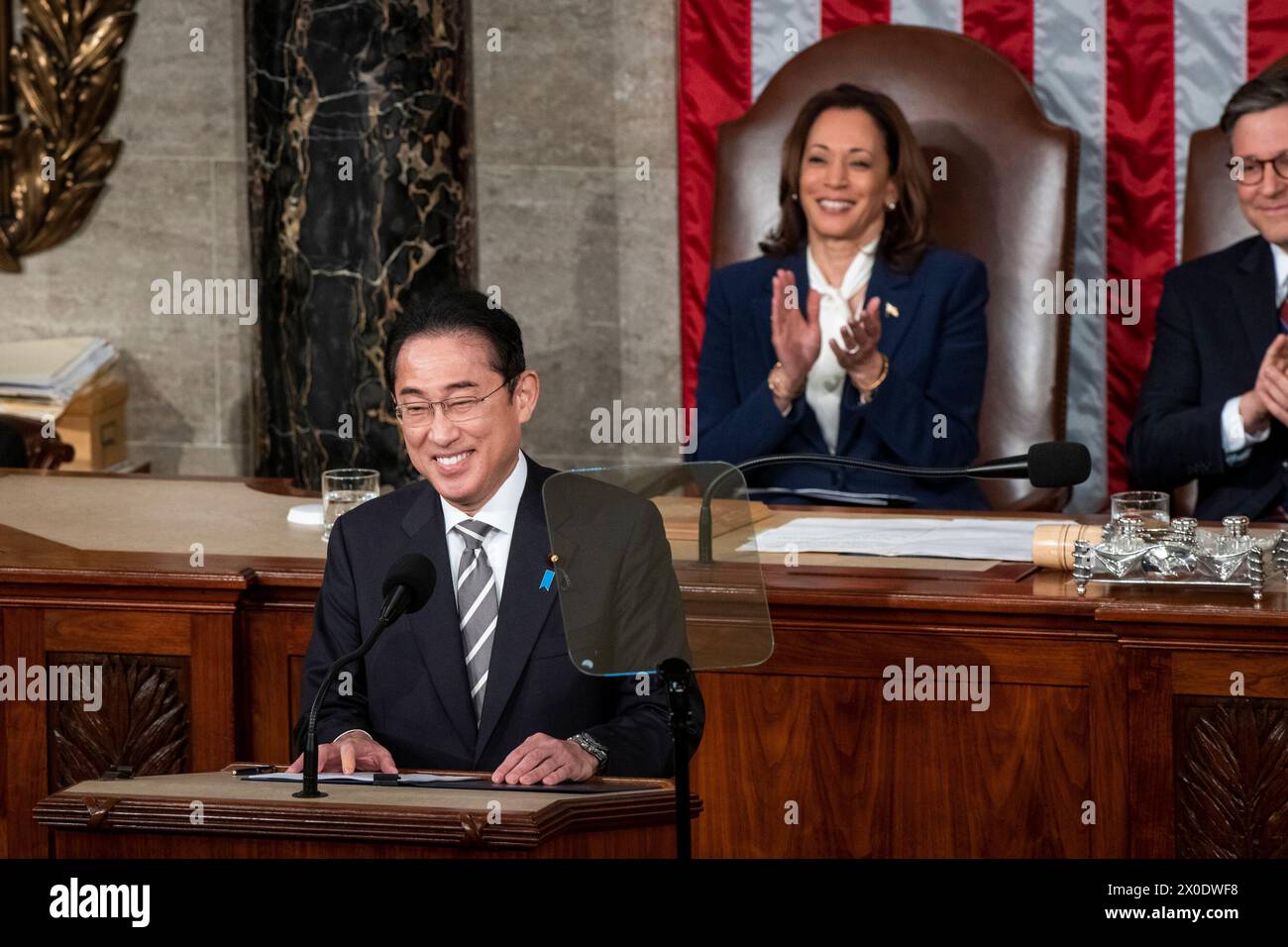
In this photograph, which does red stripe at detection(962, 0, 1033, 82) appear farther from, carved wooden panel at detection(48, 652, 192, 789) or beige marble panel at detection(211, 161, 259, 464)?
carved wooden panel at detection(48, 652, 192, 789)

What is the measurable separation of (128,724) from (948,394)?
2407mm

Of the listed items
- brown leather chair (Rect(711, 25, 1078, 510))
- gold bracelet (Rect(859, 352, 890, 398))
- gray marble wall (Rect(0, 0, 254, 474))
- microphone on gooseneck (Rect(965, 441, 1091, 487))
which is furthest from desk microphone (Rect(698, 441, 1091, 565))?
gray marble wall (Rect(0, 0, 254, 474))

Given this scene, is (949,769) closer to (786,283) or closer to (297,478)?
(786,283)

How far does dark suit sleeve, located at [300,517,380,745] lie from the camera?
2691 millimetres

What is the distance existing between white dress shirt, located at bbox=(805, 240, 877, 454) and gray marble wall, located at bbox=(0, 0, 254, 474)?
2.06 metres

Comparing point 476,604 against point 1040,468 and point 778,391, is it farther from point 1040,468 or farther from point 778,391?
point 778,391

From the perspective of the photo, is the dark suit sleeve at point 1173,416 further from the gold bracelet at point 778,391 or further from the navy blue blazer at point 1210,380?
the gold bracelet at point 778,391

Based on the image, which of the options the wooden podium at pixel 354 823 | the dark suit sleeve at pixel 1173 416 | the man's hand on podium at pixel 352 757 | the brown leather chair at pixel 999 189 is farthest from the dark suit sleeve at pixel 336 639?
the brown leather chair at pixel 999 189

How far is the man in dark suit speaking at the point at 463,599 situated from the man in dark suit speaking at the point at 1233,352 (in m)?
2.13

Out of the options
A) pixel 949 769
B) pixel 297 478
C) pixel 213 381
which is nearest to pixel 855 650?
pixel 949 769

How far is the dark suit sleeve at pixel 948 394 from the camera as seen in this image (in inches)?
185

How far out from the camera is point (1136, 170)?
5.41 metres

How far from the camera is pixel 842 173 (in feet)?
16.0

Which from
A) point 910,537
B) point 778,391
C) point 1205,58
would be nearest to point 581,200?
point 778,391
